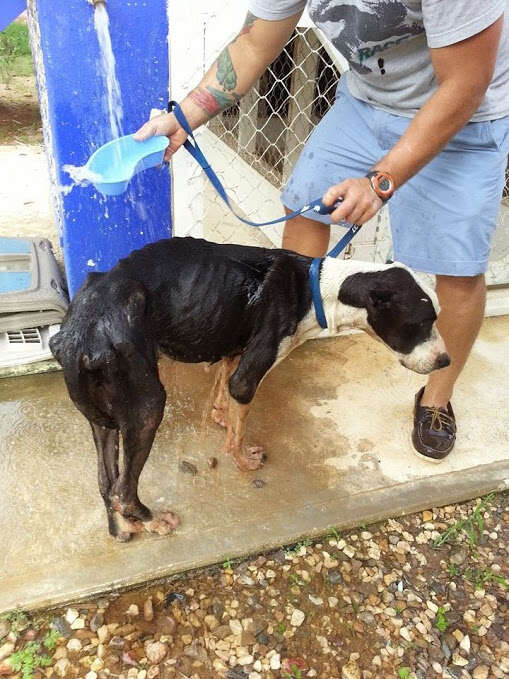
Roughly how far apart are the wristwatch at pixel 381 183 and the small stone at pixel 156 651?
1682 mm

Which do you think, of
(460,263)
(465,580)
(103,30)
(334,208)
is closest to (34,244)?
(103,30)

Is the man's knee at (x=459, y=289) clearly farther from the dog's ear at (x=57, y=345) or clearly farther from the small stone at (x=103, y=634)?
the small stone at (x=103, y=634)

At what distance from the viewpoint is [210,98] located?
8.08 ft

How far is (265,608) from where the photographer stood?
2193mm

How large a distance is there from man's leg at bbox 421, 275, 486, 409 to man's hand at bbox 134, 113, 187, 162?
4.15 ft

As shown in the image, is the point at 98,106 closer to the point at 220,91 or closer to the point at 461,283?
the point at 220,91

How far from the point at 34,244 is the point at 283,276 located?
2.03m

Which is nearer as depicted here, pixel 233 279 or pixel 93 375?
pixel 93 375

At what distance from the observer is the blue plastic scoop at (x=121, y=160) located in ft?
7.64

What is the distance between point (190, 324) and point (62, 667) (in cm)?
122

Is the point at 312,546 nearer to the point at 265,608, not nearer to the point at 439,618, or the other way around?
the point at 265,608

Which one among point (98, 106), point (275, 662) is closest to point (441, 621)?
point (275, 662)

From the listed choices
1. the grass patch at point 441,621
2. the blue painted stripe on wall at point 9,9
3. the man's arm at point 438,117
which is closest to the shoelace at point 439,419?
the grass patch at point 441,621

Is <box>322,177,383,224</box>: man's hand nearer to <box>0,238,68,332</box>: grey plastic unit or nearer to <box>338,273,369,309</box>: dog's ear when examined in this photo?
<box>338,273,369,309</box>: dog's ear
